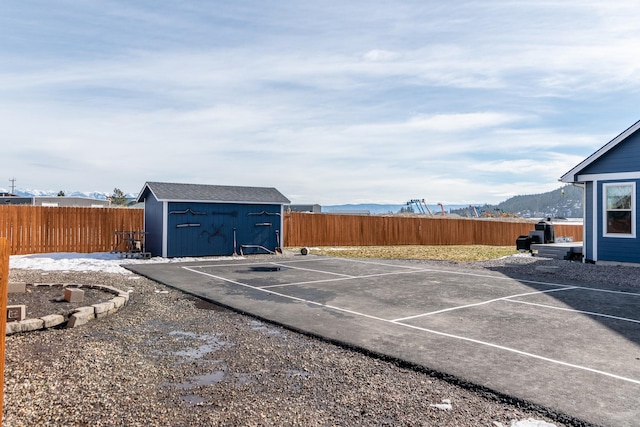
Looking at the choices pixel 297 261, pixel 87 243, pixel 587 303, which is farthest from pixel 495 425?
pixel 87 243

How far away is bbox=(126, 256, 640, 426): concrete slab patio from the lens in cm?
456

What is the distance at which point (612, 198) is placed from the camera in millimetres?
15453

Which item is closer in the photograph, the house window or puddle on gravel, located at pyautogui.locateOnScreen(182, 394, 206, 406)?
puddle on gravel, located at pyautogui.locateOnScreen(182, 394, 206, 406)

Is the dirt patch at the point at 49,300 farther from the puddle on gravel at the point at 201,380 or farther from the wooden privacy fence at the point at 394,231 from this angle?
the wooden privacy fence at the point at 394,231

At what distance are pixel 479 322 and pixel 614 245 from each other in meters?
10.8

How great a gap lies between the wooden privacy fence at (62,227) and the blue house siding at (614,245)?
18774 millimetres

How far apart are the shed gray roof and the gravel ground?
12.4 meters

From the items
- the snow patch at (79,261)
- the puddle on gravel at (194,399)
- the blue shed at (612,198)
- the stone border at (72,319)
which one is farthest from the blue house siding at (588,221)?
the puddle on gravel at (194,399)

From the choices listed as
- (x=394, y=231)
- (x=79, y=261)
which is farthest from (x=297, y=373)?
(x=394, y=231)

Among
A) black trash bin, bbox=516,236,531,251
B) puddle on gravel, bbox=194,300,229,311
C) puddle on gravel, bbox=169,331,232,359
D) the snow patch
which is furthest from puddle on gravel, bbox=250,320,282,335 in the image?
black trash bin, bbox=516,236,531,251

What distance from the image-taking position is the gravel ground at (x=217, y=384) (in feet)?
12.4

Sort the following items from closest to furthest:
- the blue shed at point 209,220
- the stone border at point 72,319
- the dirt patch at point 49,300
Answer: the stone border at point 72,319
the dirt patch at point 49,300
the blue shed at point 209,220

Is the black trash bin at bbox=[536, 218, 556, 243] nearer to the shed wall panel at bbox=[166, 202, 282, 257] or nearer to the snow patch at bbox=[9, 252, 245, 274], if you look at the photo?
the shed wall panel at bbox=[166, 202, 282, 257]

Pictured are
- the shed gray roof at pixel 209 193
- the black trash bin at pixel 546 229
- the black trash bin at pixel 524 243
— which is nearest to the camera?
the shed gray roof at pixel 209 193
